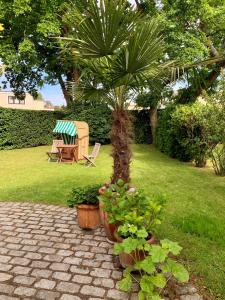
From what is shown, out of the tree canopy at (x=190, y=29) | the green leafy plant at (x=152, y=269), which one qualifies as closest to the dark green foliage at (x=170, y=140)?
the tree canopy at (x=190, y=29)

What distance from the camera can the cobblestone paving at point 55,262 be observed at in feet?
10.8

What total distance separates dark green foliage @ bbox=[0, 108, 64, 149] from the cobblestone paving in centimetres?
1283

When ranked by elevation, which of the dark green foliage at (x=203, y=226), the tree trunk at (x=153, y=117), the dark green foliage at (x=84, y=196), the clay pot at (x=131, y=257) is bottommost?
the dark green foliage at (x=203, y=226)

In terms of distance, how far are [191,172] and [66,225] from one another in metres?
6.47

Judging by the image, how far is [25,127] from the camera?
18.6m


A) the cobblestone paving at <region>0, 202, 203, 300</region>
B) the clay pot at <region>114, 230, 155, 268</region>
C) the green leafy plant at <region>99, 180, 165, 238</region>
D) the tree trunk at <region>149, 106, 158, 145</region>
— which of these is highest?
the tree trunk at <region>149, 106, 158, 145</region>

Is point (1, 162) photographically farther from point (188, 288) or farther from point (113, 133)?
point (188, 288)

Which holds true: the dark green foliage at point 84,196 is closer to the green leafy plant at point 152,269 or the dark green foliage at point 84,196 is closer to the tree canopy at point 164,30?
the green leafy plant at point 152,269

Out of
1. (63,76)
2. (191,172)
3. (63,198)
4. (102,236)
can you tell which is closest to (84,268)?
(102,236)

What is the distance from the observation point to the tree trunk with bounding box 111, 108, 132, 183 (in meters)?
4.95

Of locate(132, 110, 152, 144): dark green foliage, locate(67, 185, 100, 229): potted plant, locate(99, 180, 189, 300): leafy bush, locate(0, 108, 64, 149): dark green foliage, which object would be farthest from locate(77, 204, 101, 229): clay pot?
locate(132, 110, 152, 144): dark green foliage

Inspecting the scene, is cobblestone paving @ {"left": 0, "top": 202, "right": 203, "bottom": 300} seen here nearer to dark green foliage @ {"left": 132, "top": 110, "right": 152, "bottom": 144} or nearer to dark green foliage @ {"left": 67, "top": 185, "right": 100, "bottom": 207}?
dark green foliage @ {"left": 67, "top": 185, "right": 100, "bottom": 207}

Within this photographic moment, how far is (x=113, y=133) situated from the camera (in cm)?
502

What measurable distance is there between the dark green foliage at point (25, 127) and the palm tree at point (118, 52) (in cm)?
1386
